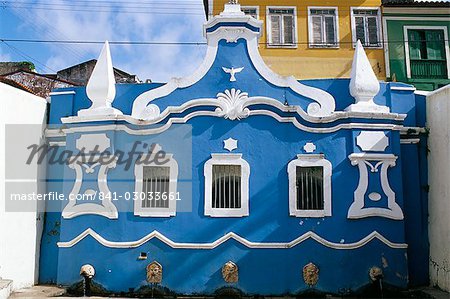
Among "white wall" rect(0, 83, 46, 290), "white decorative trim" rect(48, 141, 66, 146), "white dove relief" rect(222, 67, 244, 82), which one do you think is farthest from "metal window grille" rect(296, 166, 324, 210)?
"white wall" rect(0, 83, 46, 290)

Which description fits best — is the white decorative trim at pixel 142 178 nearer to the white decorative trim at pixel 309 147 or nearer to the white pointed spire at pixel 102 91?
the white pointed spire at pixel 102 91

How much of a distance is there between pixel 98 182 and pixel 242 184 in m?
3.23

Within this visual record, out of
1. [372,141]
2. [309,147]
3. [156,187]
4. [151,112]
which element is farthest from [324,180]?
[151,112]

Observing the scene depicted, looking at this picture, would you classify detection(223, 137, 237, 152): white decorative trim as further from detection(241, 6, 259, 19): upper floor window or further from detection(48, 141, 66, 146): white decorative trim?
detection(241, 6, 259, 19): upper floor window

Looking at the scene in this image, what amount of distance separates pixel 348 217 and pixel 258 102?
320cm

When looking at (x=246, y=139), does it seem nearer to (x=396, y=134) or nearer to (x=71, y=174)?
(x=396, y=134)

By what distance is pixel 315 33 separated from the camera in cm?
1861

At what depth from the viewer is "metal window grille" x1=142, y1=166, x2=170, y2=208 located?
11.2 metres

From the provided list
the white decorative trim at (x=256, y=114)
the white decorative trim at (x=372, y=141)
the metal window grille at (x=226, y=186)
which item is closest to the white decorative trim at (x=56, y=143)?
the white decorative trim at (x=256, y=114)

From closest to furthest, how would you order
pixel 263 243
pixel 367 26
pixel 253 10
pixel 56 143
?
pixel 263 243 < pixel 56 143 < pixel 253 10 < pixel 367 26

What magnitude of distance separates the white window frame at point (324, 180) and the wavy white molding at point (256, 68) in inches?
43.1

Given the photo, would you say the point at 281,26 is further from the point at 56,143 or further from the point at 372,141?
the point at 56,143

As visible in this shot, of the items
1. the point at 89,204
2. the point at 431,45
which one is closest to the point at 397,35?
the point at 431,45

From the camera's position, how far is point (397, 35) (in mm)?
18719
